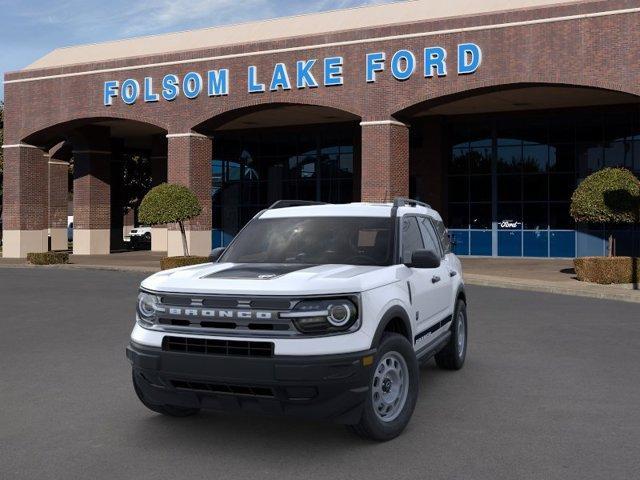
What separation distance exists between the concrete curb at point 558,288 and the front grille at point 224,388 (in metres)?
14.1

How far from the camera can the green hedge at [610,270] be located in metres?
20.4

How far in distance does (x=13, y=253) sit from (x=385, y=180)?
2046 cm

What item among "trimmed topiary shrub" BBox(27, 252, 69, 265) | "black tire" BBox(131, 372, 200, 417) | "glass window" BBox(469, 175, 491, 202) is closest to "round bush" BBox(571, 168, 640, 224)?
"glass window" BBox(469, 175, 491, 202)

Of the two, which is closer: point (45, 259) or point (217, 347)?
point (217, 347)

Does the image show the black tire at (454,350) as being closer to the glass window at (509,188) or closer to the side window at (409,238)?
the side window at (409,238)

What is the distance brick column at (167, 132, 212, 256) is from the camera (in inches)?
1282

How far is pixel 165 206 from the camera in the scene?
2786 centimetres

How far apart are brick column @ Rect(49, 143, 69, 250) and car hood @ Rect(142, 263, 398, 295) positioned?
38.8 meters

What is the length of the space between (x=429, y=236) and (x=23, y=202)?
3344 cm

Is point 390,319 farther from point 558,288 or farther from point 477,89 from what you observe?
point 477,89

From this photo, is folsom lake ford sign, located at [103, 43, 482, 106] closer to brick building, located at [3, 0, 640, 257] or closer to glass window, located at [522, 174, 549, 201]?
brick building, located at [3, 0, 640, 257]

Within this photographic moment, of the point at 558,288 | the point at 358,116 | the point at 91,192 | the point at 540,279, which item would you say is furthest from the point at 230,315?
the point at 91,192

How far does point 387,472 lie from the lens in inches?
200

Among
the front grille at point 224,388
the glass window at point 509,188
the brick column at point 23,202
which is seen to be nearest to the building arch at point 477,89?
the glass window at point 509,188
